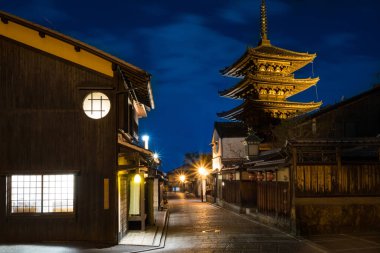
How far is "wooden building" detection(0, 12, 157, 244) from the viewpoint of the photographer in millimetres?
17625

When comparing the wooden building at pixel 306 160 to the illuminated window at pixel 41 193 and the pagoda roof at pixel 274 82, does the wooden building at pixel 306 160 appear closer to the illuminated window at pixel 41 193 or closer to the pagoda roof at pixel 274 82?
the pagoda roof at pixel 274 82

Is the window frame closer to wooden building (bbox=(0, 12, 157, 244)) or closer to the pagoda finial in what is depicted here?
wooden building (bbox=(0, 12, 157, 244))

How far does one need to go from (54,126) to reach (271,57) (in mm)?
31207

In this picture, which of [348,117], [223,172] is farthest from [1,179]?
[223,172]

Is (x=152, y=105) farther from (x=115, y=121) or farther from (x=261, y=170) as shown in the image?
(x=115, y=121)

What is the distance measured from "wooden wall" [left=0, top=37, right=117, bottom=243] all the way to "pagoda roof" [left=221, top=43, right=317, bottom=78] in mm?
28556

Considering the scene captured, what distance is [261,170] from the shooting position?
2731 centimetres

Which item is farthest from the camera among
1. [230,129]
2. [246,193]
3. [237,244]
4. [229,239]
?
[230,129]

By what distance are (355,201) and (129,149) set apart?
32.5ft

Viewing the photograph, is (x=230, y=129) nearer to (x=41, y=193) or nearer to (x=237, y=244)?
(x=237, y=244)

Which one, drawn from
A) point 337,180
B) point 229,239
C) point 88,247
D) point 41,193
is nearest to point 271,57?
point 337,180

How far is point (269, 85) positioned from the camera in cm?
4584

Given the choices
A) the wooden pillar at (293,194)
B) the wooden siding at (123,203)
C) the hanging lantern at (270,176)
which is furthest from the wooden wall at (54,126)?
the hanging lantern at (270,176)

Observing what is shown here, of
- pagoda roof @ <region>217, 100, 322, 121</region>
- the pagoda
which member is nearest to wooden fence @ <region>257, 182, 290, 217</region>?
pagoda roof @ <region>217, 100, 322, 121</region>
